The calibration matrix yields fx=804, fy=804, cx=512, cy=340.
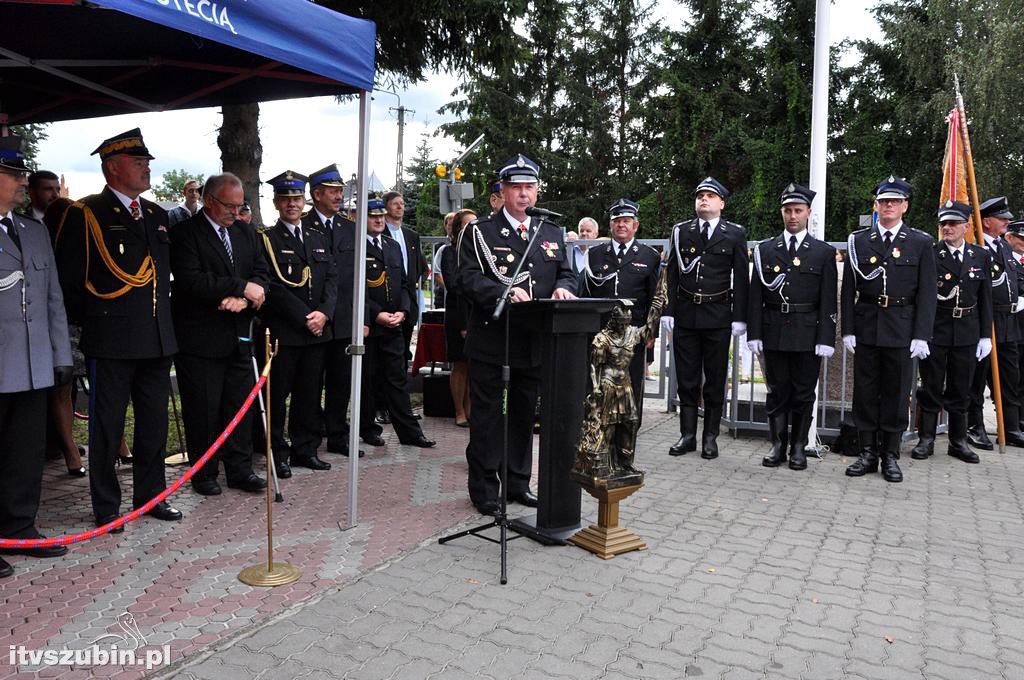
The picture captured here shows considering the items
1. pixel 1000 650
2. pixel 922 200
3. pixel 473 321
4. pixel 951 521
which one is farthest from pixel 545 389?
pixel 922 200

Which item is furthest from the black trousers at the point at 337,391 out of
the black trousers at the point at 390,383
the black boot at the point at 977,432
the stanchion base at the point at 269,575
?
the black boot at the point at 977,432

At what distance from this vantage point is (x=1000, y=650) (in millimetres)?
3479

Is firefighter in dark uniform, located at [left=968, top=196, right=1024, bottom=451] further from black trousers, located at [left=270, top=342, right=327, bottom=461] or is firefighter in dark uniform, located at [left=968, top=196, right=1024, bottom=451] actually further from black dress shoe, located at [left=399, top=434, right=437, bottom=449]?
black trousers, located at [left=270, top=342, right=327, bottom=461]

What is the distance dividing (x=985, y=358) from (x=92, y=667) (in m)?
7.97

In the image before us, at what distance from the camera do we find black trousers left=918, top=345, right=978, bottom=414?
7309 mm

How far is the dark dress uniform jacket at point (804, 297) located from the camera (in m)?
6.57

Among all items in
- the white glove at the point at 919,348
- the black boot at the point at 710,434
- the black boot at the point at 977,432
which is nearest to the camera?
the white glove at the point at 919,348

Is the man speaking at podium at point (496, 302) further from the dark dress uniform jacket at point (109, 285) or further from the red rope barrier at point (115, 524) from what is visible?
the dark dress uniform jacket at point (109, 285)

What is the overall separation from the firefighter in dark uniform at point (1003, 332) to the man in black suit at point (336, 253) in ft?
19.4

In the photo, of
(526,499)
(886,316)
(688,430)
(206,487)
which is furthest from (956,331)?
(206,487)

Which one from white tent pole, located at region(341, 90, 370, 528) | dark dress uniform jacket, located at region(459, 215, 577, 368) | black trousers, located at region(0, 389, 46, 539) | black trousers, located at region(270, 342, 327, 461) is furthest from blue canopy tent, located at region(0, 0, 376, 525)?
black trousers, located at region(0, 389, 46, 539)

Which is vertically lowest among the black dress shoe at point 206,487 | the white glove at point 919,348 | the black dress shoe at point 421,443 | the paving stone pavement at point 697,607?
the paving stone pavement at point 697,607

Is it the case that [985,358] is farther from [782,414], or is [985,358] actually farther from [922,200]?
[922,200]

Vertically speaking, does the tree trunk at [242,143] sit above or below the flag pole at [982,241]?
above
